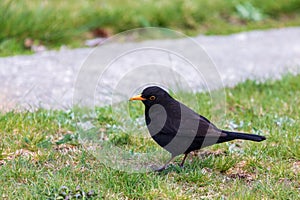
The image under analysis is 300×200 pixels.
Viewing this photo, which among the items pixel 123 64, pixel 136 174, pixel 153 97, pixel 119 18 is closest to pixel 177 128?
pixel 153 97

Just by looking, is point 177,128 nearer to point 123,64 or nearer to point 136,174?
point 136,174

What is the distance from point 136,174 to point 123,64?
3.38m

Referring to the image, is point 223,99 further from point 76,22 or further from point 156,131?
point 76,22

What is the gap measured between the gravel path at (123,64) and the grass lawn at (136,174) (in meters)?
0.64

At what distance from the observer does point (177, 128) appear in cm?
412

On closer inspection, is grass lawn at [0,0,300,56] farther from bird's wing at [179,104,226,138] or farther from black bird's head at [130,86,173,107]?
bird's wing at [179,104,226,138]

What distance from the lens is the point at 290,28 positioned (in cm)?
931

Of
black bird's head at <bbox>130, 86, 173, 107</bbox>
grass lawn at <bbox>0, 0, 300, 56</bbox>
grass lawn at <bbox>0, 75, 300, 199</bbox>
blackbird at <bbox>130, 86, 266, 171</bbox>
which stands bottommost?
grass lawn at <bbox>0, 75, 300, 199</bbox>

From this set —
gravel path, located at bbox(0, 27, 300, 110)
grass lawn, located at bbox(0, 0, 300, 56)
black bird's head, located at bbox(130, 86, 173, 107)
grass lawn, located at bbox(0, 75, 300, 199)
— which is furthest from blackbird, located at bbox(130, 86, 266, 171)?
grass lawn, located at bbox(0, 0, 300, 56)

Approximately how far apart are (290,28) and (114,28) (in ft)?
9.35

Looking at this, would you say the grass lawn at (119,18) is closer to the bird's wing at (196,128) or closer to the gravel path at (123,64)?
the gravel path at (123,64)

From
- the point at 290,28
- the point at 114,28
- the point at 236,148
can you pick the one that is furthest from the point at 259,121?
the point at 290,28

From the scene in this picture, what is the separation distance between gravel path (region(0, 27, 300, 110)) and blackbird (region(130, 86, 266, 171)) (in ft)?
5.20

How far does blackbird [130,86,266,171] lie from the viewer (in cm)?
412
